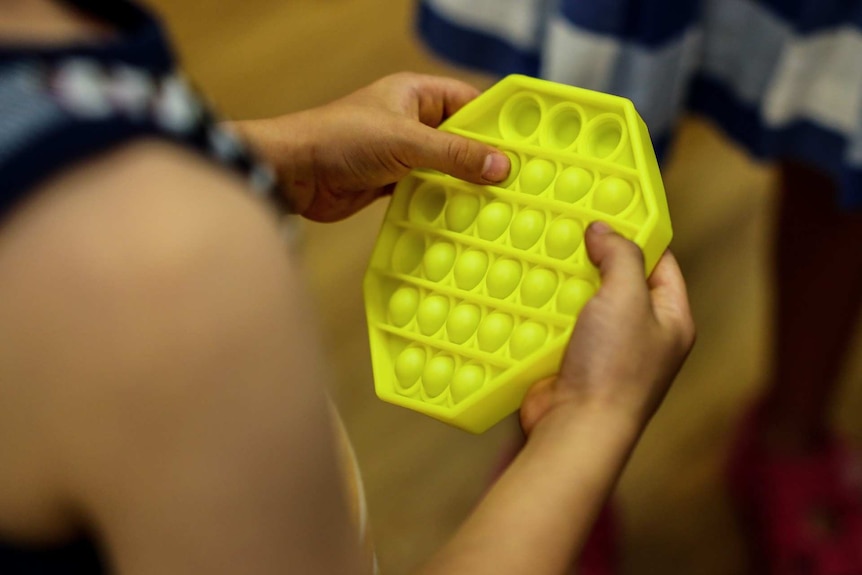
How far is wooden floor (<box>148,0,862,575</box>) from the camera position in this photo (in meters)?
1.01

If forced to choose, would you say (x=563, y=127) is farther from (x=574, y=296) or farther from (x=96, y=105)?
(x=96, y=105)

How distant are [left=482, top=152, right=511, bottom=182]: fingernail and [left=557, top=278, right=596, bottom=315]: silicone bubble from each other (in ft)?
0.27

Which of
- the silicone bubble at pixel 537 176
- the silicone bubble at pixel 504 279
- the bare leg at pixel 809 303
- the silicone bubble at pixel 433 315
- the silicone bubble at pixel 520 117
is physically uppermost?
the silicone bubble at pixel 520 117

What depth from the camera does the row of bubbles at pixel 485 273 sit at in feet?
1.73

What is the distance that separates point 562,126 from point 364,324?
0.60m

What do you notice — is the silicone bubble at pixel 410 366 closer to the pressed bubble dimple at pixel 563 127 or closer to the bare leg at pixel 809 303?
the pressed bubble dimple at pixel 563 127

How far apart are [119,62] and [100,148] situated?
3 cm

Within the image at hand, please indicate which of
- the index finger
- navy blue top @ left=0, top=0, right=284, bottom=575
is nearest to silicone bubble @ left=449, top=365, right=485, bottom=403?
the index finger

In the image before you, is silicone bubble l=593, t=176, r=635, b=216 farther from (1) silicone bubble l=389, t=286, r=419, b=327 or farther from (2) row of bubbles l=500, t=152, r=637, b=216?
(1) silicone bubble l=389, t=286, r=419, b=327

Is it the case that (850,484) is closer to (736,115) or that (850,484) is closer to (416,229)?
(736,115)

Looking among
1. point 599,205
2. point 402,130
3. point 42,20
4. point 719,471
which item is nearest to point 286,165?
point 402,130

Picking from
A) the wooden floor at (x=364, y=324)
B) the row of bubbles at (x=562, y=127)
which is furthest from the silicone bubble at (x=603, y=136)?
the wooden floor at (x=364, y=324)

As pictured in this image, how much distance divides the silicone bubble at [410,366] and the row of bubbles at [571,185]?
4.4 inches

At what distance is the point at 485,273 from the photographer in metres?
0.56
